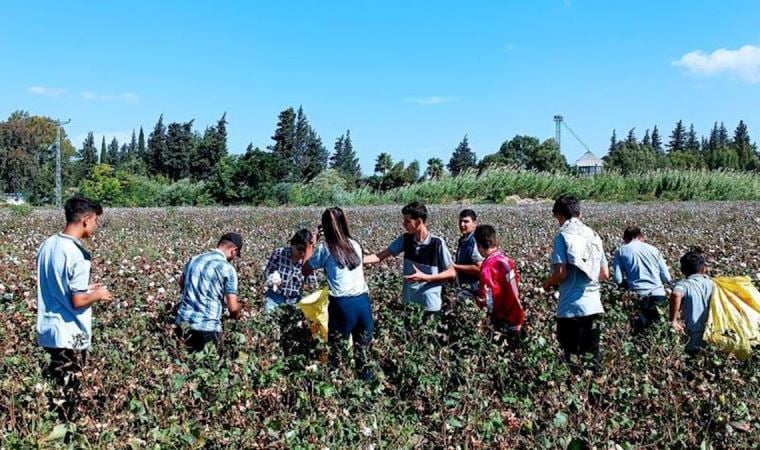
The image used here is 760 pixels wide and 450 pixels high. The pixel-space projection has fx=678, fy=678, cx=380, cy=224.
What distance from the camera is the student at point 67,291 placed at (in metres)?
3.76

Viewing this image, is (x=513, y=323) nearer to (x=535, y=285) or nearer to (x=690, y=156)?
(x=535, y=285)

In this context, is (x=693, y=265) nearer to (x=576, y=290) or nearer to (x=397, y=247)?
(x=576, y=290)

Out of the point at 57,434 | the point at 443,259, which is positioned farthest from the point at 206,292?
the point at 57,434

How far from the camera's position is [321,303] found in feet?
16.3

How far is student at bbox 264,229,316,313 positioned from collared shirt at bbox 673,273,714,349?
9.25ft

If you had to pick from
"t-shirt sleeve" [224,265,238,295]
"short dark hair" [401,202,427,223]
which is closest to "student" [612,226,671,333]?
"short dark hair" [401,202,427,223]

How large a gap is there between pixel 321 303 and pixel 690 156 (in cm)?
9064

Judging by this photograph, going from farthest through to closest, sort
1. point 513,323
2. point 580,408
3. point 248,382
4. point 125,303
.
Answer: point 125,303, point 513,323, point 248,382, point 580,408

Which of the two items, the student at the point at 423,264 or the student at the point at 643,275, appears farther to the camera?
the student at the point at 643,275

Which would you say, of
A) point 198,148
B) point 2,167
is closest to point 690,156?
point 198,148

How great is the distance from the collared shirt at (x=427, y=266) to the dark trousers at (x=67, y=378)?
7.58ft

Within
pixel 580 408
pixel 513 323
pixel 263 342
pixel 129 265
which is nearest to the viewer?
pixel 580 408

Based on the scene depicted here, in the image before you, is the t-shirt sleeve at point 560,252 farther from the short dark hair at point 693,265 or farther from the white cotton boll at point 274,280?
the white cotton boll at point 274,280

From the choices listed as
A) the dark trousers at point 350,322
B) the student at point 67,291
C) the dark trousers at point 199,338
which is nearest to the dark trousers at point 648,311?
the dark trousers at point 350,322
